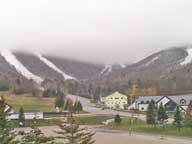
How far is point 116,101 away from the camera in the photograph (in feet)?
492

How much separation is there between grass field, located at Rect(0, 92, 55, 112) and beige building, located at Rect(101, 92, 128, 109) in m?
19.3

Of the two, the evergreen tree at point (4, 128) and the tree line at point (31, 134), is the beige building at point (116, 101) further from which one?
the evergreen tree at point (4, 128)

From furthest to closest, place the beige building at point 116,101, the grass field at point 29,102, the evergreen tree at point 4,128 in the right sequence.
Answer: the beige building at point 116,101 → the grass field at point 29,102 → the evergreen tree at point 4,128

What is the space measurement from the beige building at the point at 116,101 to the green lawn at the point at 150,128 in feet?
179

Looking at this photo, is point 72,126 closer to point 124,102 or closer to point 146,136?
point 146,136

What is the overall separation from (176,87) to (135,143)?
400ft

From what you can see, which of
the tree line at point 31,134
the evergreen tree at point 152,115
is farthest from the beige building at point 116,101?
the tree line at point 31,134

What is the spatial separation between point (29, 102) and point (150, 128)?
67.2 metres

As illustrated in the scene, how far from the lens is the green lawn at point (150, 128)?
68525 mm

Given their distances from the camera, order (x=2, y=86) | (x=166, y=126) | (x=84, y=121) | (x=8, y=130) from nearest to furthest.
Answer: (x=8, y=130), (x=166, y=126), (x=84, y=121), (x=2, y=86)

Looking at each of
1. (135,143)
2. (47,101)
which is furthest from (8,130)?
(47,101)

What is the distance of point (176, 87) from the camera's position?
589 feet

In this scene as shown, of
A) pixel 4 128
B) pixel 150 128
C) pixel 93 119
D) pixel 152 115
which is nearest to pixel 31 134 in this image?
pixel 4 128

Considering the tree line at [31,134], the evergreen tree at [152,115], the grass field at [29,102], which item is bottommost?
the tree line at [31,134]
